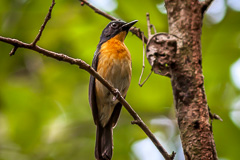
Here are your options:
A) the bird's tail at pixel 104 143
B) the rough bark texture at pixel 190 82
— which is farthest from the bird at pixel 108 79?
the rough bark texture at pixel 190 82

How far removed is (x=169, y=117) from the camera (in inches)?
177

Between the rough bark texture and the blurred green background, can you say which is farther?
the blurred green background

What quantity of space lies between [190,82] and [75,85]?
276 cm

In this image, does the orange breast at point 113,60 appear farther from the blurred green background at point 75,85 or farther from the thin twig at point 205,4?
the thin twig at point 205,4

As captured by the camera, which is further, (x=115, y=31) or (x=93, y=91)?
(x=115, y=31)

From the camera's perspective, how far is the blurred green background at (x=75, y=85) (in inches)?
158

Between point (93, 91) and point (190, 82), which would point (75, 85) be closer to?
point (93, 91)

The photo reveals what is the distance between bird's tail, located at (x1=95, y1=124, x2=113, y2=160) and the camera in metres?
4.08

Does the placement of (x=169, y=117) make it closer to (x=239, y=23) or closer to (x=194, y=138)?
(x=239, y=23)

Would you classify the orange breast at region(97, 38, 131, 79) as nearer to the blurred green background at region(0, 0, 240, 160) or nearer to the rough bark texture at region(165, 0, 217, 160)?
the blurred green background at region(0, 0, 240, 160)

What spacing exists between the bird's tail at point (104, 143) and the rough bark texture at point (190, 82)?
1636mm

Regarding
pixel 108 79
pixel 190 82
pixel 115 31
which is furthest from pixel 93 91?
pixel 190 82

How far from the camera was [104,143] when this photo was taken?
169 inches

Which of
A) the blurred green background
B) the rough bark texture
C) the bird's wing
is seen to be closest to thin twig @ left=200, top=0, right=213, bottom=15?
the rough bark texture
